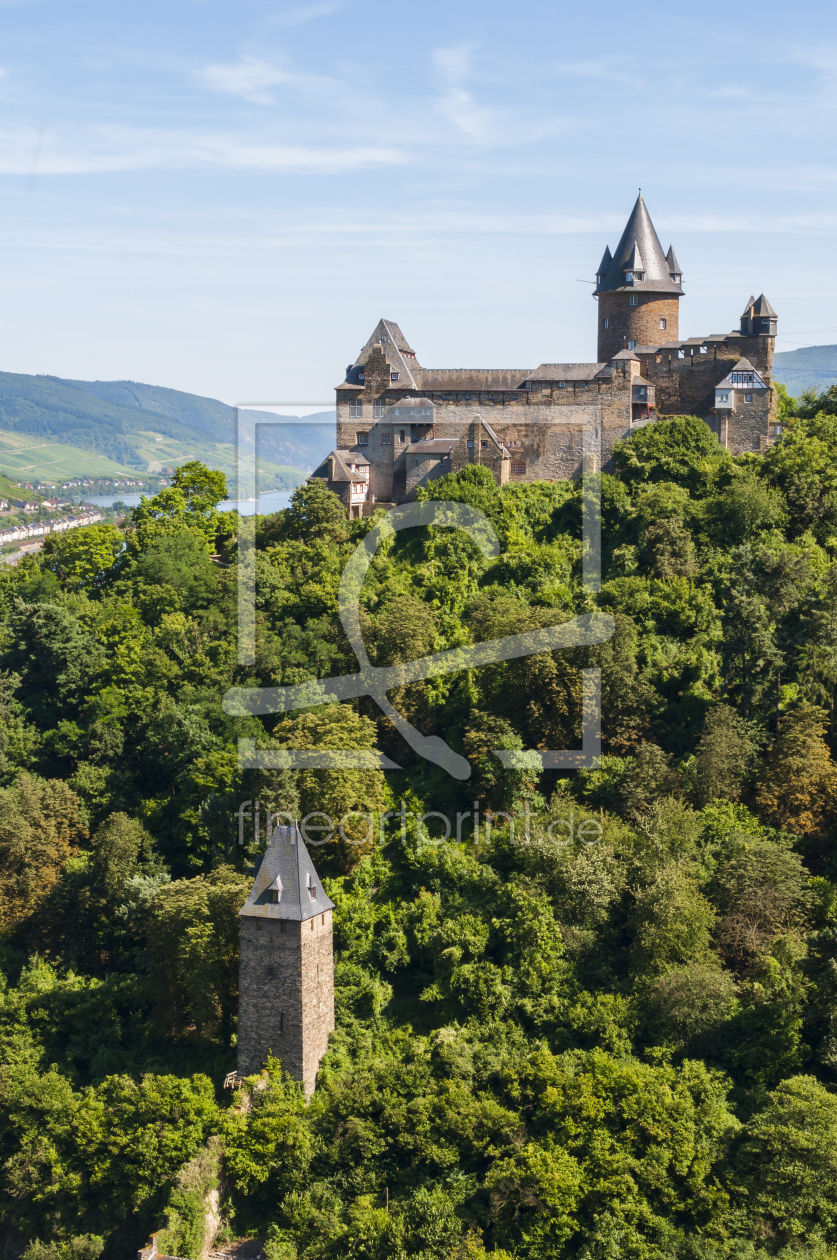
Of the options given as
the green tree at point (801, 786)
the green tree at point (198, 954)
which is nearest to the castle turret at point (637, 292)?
the green tree at point (801, 786)

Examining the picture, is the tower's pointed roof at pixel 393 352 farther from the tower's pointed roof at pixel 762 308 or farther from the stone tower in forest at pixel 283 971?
the stone tower in forest at pixel 283 971

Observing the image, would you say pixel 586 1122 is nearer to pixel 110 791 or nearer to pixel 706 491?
pixel 110 791

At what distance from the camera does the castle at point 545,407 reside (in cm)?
6406

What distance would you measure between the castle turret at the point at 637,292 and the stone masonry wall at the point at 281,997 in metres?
40.1

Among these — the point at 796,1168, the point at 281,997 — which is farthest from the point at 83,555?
the point at 796,1168

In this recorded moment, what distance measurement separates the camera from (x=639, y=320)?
223 ft

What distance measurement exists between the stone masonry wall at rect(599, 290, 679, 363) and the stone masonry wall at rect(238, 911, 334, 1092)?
131 ft

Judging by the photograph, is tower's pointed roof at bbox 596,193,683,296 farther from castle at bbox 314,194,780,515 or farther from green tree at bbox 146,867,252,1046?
green tree at bbox 146,867,252,1046

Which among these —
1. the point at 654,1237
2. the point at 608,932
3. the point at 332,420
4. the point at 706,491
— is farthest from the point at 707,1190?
the point at 332,420

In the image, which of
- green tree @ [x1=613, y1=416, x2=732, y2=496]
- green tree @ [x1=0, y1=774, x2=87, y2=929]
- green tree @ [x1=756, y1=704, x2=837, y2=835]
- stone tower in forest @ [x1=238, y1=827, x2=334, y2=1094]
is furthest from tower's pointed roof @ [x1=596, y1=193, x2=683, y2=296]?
stone tower in forest @ [x1=238, y1=827, x2=334, y2=1094]

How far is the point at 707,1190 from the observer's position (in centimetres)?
3366

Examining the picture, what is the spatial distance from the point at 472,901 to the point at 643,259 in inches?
1547

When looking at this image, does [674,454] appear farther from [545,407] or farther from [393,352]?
[393,352]

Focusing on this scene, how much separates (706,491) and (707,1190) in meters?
34.6
